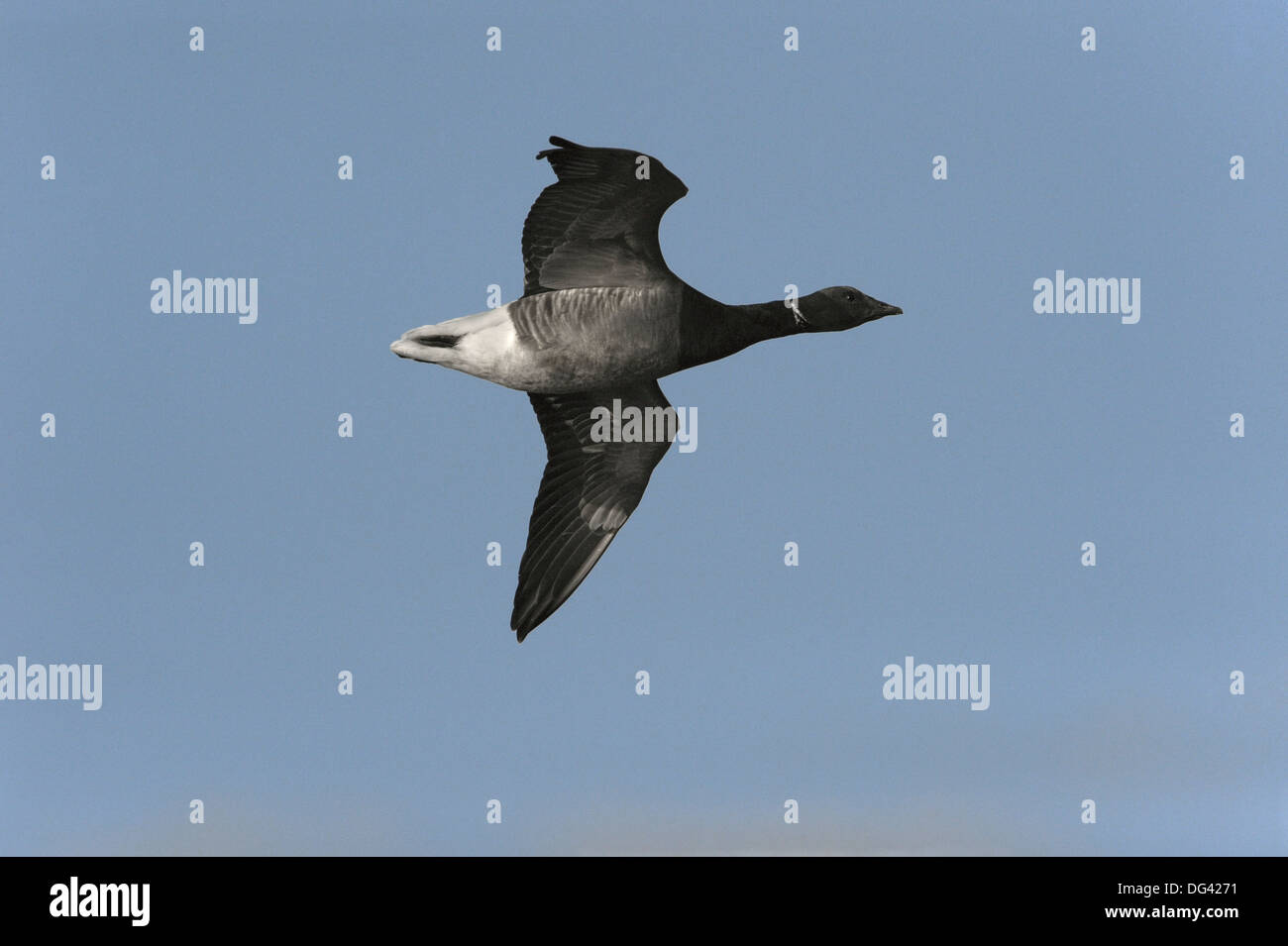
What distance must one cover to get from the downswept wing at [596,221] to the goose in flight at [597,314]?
10mm

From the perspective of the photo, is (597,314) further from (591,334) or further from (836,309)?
(836,309)

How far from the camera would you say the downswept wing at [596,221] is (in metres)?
18.1

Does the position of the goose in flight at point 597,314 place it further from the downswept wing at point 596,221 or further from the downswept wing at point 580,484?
the downswept wing at point 580,484

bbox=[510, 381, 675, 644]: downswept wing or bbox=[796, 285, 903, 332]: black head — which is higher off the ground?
bbox=[796, 285, 903, 332]: black head

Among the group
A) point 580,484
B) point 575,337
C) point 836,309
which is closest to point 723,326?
point 836,309

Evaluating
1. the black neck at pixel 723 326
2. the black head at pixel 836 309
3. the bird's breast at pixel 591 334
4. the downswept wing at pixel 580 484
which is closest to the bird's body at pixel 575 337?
the bird's breast at pixel 591 334

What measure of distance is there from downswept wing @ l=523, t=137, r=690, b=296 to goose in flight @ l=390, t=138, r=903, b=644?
0.03 feet

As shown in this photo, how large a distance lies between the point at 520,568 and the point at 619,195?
422cm

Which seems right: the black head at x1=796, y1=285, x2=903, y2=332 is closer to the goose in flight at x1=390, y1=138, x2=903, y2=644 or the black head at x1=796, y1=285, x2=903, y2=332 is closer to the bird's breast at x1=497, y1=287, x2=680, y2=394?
the goose in flight at x1=390, y1=138, x2=903, y2=644

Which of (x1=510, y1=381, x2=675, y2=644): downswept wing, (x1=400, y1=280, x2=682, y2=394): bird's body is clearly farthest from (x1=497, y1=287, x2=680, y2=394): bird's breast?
(x1=510, y1=381, x2=675, y2=644): downswept wing

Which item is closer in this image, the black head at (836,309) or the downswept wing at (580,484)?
the black head at (836,309)

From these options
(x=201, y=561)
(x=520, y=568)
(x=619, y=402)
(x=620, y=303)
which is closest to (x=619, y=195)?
(x=620, y=303)

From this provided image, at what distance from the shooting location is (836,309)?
19.4 m

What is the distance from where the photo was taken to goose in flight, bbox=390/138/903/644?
1850 centimetres
